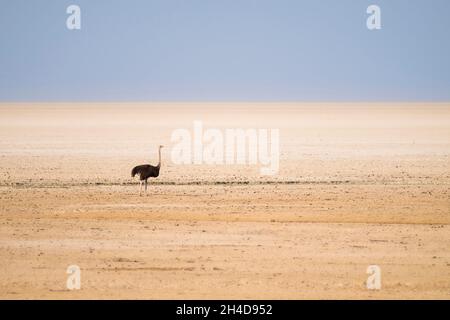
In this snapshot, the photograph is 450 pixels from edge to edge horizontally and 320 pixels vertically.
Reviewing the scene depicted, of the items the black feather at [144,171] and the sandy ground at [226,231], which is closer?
the sandy ground at [226,231]

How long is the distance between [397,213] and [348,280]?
4.76 metres

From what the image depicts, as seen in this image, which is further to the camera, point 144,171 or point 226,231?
point 144,171

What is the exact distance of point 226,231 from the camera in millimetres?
12266

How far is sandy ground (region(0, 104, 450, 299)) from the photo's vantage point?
9219 mm

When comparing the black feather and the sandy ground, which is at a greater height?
the black feather

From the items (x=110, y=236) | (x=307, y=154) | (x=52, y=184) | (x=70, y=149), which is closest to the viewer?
(x=110, y=236)

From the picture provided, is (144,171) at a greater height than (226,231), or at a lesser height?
greater

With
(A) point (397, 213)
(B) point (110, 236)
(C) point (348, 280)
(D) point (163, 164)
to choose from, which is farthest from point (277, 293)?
(D) point (163, 164)

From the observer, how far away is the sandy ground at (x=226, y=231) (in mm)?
Result: 9219

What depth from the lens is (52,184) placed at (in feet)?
59.7

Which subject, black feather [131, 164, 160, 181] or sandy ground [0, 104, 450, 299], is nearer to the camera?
sandy ground [0, 104, 450, 299]

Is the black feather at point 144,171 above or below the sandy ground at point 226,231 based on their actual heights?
above

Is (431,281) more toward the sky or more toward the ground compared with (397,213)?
more toward the ground
